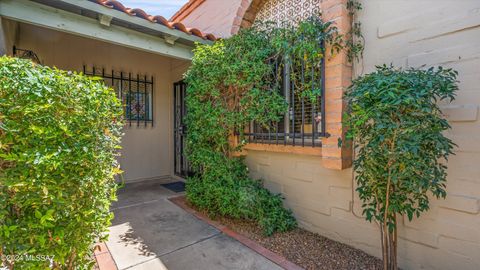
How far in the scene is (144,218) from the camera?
356 centimetres

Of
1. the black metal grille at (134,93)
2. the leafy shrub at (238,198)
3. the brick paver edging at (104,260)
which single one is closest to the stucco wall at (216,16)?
the black metal grille at (134,93)

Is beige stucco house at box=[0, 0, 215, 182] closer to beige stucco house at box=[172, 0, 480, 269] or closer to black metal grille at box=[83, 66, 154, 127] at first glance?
black metal grille at box=[83, 66, 154, 127]

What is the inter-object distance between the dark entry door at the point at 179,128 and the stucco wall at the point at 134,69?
0.15 meters

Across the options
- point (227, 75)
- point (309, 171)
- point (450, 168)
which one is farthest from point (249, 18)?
point (450, 168)

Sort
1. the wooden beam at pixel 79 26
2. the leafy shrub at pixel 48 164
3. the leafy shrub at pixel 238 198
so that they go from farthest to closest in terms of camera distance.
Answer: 1. the leafy shrub at pixel 238 198
2. the wooden beam at pixel 79 26
3. the leafy shrub at pixel 48 164

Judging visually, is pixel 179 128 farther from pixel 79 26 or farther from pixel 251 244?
pixel 251 244

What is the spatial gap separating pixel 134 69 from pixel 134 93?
56 cm

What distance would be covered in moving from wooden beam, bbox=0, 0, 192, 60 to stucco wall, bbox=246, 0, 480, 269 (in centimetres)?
278

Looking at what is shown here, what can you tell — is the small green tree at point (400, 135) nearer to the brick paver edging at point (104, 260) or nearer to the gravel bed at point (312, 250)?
the gravel bed at point (312, 250)

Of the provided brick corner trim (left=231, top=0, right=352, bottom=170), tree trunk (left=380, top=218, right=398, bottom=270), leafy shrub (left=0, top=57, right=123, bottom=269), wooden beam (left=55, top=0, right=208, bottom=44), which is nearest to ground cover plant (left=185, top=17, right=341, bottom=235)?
brick corner trim (left=231, top=0, right=352, bottom=170)

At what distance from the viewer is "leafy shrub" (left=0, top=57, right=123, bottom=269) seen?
151 cm

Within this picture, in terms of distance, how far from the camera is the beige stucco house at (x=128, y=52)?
2826mm

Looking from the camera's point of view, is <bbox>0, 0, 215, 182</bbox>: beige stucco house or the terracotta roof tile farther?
the terracotta roof tile

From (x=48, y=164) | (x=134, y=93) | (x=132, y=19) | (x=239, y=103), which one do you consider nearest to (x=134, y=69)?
(x=134, y=93)
